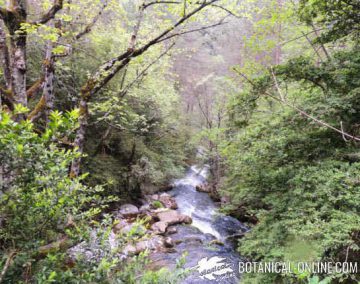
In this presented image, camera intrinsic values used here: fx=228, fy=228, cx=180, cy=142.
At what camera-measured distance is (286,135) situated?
3.80 meters

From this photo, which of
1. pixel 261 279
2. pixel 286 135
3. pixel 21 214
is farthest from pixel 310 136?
pixel 21 214

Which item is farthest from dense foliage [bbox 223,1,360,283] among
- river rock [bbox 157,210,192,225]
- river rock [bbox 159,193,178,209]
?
river rock [bbox 159,193,178,209]

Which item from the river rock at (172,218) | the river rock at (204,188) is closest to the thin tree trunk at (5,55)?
the river rock at (172,218)

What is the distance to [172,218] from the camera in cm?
871

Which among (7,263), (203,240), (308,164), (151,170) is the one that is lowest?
(203,240)

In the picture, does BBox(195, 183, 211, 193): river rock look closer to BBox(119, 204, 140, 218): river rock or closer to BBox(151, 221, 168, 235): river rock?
BBox(119, 204, 140, 218): river rock

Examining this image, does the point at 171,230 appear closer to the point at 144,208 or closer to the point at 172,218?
the point at 172,218

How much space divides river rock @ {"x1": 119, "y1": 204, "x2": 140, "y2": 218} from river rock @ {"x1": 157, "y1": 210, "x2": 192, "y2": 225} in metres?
0.92

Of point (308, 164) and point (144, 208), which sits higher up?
point (308, 164)

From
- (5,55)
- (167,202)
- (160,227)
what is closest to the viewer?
(5,55)

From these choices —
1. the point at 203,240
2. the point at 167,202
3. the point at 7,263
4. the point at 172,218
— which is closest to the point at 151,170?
the point at 167,202

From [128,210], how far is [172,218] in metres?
1.72

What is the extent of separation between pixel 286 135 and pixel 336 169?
106cm

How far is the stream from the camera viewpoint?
201 inches
